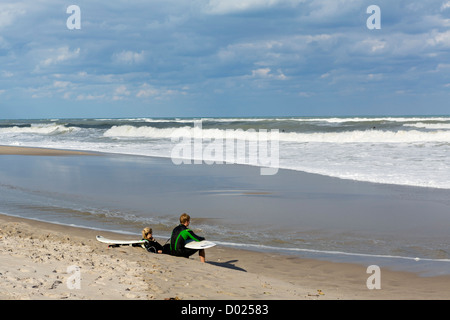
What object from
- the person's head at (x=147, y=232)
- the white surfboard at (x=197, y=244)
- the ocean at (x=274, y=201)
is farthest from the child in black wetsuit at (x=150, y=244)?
the ocean at (x=274, y=201)

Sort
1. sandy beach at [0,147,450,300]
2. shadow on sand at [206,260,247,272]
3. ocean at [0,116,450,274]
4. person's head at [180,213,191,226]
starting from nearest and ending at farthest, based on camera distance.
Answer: sandy beach at [0,147,450,300] < shadow on sand at [206,260,247,272] < person's head at [180,213,191,226] < ocean at [0,116,450,274]

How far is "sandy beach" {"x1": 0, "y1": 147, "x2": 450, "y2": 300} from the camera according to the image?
5.22 metres

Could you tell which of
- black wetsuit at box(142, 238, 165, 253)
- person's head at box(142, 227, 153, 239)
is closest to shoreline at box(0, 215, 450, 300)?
black wetsuit at box(142, 238, 165, 253)

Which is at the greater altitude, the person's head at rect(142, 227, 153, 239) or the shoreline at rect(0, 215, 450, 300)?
the person's head at rect(142, 227, 153, 239)

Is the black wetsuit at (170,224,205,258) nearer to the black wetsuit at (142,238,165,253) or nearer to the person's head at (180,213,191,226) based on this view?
the person's head at (180,213,191,226)

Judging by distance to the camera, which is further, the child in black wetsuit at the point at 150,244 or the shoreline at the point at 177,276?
the child in black wetsuit at the point at 150,244

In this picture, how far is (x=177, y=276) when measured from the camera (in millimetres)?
6160

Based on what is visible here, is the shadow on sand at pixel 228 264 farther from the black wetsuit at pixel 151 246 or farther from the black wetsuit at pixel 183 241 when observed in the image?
the black wetsuit at pixel 151 246

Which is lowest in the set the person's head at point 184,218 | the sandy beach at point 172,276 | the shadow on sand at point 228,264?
the shadow on sand at point 228,264

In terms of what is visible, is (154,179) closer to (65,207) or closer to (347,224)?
(65,207)

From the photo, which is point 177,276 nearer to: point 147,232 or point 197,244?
point 197,244

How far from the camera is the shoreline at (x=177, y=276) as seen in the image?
5227mm

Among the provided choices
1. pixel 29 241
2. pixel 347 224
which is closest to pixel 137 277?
pixel 29 241
